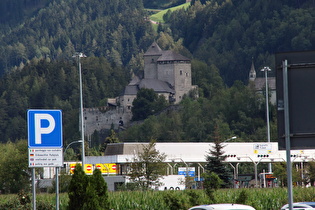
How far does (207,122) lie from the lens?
170m

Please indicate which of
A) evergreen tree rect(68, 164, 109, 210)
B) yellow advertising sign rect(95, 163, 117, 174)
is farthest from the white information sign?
yellow advertising sign rect(95, 163, 117, 174)

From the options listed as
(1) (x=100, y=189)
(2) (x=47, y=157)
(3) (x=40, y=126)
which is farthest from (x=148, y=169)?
(3) (x=40, y=126)

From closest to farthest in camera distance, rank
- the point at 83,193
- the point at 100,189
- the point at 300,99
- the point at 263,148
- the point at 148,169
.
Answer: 1. the point at 300,99
2. the point at 83,193
3. the point at 100,189
4. the point at 148,169
5. the point at 263,148

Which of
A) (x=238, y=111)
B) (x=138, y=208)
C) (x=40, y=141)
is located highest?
(x=238, y=111)

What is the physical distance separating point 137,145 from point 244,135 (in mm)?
82821

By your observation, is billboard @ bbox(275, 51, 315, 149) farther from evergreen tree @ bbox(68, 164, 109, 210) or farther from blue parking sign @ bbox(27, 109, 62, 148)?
evergreen tree @ bbox(68, 164, 109, 210)

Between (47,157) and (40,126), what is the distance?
0.56 metres

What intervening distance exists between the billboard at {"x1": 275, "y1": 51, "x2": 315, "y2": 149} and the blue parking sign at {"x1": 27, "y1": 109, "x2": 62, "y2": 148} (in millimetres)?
4626

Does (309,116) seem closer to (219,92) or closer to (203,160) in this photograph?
(203,160)

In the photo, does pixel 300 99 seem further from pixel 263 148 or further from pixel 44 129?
pixel 263 148

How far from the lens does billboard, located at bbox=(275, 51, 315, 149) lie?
10648mm

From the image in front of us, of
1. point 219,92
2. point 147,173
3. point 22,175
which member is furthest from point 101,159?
point 219,92

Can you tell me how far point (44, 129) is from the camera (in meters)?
14.1

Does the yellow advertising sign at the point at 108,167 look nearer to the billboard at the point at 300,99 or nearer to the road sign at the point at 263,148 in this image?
the road sign at the point at 263,148
